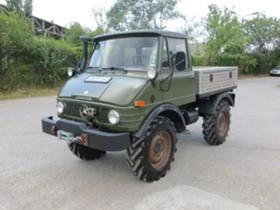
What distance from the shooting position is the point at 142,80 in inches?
151

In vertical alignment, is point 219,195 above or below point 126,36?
below

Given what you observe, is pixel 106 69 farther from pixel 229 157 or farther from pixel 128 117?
pixel 229 157

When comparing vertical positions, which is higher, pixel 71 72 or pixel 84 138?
pixel 71 72

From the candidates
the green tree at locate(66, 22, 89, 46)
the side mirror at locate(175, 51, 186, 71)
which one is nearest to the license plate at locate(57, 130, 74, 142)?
the side mirror at locate(175, 51, 186, 71)

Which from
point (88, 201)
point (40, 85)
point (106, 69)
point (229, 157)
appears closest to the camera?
point (88, 201)

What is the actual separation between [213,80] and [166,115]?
1601 millimetres

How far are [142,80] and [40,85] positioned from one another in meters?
11.6

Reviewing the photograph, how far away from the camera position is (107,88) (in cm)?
380

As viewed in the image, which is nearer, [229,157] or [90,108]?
[90,108]

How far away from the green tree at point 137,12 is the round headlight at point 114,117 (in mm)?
29138

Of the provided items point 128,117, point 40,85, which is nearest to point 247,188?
point 128,117

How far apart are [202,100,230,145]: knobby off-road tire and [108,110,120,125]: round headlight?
247cm

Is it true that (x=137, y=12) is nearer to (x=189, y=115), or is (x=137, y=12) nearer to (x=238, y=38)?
(x=238, y=38)

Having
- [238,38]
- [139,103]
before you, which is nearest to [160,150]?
[139,103]
